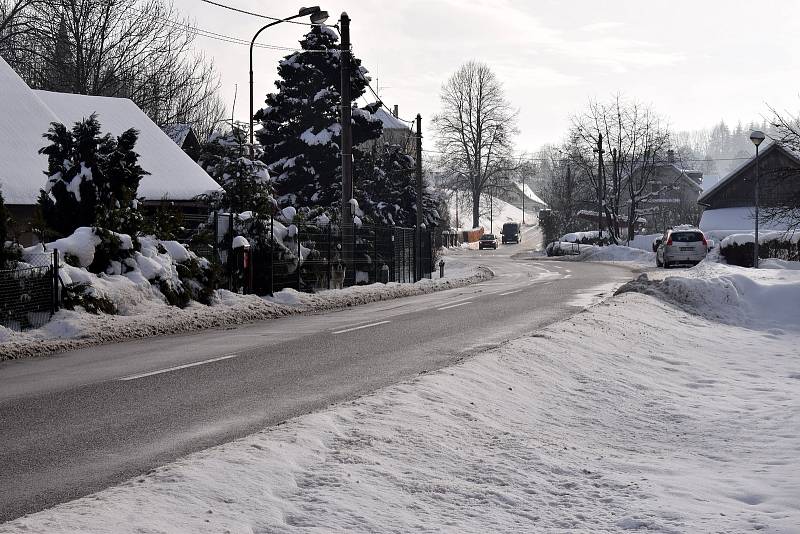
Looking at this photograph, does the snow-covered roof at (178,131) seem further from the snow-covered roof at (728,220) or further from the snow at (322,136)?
the snow-covered roof at (728,220)

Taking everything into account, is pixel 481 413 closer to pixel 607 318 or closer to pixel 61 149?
pixel 607 318

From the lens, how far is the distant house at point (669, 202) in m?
95.7

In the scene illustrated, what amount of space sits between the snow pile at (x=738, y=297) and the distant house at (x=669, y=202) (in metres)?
65.9

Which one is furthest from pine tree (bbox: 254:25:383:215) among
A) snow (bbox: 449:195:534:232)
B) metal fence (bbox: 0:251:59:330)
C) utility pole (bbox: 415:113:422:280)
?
snow (bbox: 449:195:534:232)

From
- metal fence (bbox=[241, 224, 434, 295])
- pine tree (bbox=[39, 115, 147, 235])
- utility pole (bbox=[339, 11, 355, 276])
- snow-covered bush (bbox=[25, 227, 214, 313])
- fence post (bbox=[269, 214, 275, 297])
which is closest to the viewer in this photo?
snow-covered bush (bbox=[25, 227, 214, 313])

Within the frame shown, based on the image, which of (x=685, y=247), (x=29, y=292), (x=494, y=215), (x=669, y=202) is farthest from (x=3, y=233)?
(x=494, y=215)

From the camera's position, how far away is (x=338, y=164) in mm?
40062

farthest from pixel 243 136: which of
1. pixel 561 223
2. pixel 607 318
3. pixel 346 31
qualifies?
pixel 561 223

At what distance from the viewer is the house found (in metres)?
22.7

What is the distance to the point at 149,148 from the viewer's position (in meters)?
30.5

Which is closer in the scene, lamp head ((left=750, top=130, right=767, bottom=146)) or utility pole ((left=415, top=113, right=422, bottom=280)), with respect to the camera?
lamp head ((left=750, top=130, right=767, bottom=146))

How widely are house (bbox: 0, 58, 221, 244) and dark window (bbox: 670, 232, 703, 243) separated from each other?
2124cm

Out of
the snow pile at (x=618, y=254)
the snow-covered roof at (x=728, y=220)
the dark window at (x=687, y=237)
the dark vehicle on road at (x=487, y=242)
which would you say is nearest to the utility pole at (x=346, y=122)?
the dark window at (x=687, y=237)

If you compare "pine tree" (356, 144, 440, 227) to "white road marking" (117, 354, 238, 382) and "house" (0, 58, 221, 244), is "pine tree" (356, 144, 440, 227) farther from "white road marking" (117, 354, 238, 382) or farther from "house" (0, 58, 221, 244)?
"white road marking" (117, 354, 238, 382)
